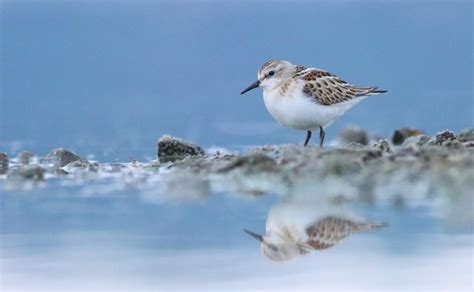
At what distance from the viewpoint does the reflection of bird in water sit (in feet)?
30.5

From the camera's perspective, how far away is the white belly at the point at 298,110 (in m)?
13.0

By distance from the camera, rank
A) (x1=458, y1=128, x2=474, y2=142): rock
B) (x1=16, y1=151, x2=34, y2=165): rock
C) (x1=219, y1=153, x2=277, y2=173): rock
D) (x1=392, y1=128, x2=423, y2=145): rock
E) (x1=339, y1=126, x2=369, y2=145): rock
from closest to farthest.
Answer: (x1=219, y1=153, x2=277, y2=173): rock, (x1=458, y1=128, x2=474, y2=142): rock, (x1=16, y1=151, x2=34, y2=165): rock, (x1=392, y1=128, x2=423, y2=145): rock, (x1=339, y1=126, x2=369, y2=145): rock

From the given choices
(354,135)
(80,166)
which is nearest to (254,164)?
(80,166)

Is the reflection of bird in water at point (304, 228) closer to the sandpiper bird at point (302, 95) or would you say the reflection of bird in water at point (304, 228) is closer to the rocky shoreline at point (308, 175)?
the rocky shoreline at point (308, 175)

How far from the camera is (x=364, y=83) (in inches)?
1113

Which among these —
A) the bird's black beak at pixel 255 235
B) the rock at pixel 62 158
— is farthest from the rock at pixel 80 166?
the bird's black beak at pixel 255 235

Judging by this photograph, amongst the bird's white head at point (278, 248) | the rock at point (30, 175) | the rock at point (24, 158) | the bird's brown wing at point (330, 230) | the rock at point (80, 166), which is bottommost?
the bird's white head at point (278, 248)

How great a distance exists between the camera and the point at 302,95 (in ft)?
42.8

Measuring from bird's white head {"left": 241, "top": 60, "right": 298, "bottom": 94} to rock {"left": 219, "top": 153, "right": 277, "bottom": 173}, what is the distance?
1611 mm

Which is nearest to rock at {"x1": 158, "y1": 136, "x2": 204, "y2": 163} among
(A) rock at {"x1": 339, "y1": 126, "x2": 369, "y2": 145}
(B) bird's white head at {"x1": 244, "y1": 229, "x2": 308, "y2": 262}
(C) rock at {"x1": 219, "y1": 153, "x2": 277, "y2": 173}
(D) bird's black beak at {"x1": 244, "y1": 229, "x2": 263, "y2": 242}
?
(C) rock at {"x1": 219, "y1": 153, "x2": 277, "y2": 173}

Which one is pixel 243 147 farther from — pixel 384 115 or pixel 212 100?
pixel 212 100

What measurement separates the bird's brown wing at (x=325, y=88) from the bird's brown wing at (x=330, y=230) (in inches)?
135

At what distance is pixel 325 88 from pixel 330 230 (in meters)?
3.86

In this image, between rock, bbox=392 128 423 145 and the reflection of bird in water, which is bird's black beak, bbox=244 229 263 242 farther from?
rock, bbox=392 128 423 145
